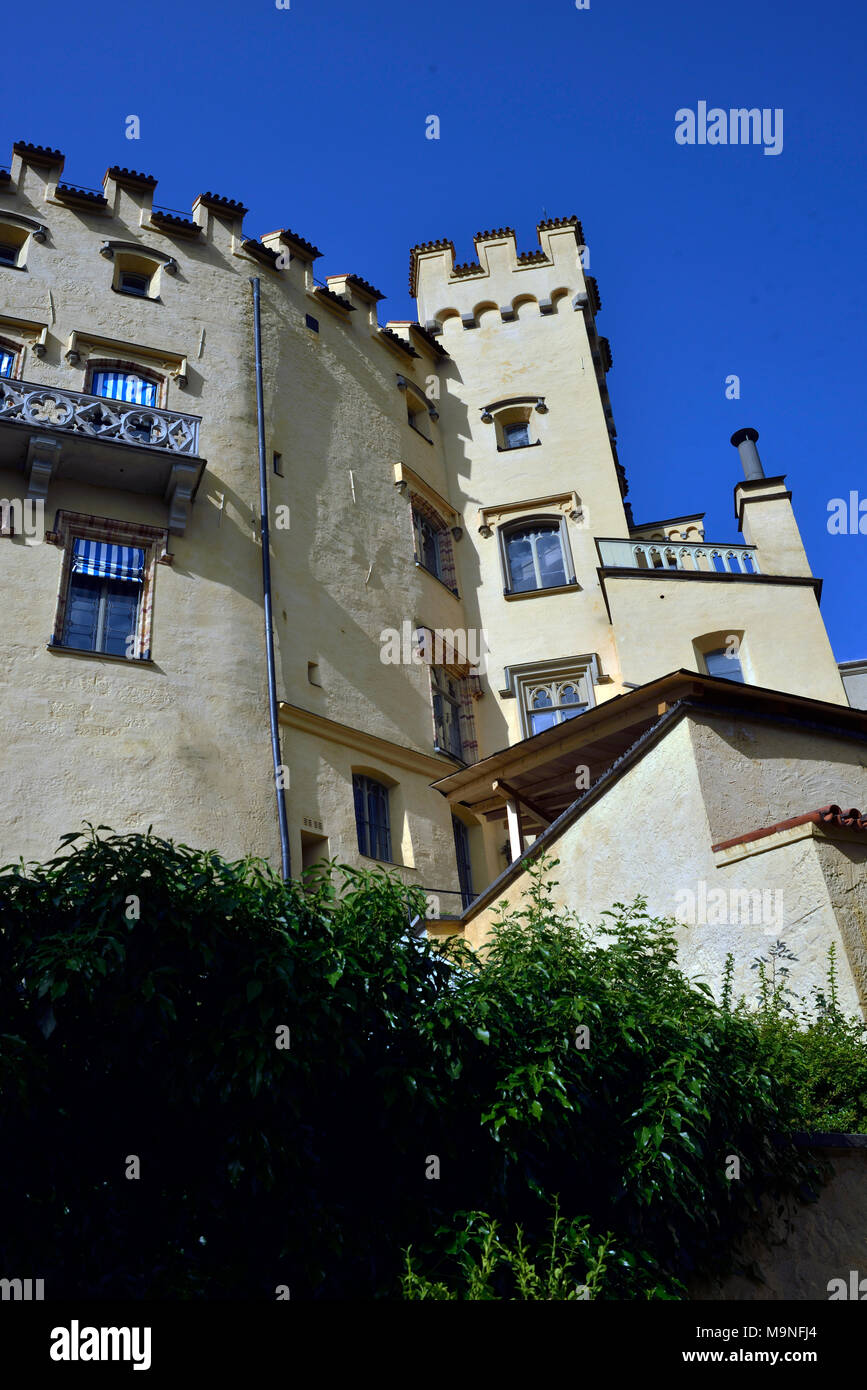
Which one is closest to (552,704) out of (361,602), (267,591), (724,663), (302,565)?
(724,663)

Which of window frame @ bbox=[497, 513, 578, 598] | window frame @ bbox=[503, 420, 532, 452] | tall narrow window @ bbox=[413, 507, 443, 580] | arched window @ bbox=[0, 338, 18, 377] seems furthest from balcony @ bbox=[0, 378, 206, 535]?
window frame @ bbox=[503, 420, 532, 452]

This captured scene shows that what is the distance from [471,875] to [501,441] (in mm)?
11535

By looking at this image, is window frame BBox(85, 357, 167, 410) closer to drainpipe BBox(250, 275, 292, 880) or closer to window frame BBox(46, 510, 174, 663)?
drainpipe BBox(250, 275, 292, 880)

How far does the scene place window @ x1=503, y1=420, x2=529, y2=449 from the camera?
94.8ft

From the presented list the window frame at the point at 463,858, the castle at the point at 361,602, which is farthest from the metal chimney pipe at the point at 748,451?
the window frame at the point at 463,858

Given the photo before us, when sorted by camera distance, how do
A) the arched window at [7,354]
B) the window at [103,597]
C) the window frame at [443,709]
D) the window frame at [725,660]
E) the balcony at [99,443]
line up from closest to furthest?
the window at [103,597]
the balcony at [99,443]
the arched window at [7,354]
the window frame at [725,660]
the window frame at [443,709]

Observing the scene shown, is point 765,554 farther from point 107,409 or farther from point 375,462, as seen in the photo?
point 107,409

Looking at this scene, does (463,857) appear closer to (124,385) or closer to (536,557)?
(536,557)

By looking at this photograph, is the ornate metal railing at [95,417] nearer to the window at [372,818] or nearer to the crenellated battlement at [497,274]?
the window at [372,818]

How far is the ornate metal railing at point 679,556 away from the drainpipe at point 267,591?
708 centimetres

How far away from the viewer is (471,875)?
22531 mm

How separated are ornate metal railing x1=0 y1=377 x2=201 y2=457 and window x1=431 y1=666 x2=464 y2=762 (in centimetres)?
666

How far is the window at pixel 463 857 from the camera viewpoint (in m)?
21.9

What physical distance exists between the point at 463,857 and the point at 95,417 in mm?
10304
